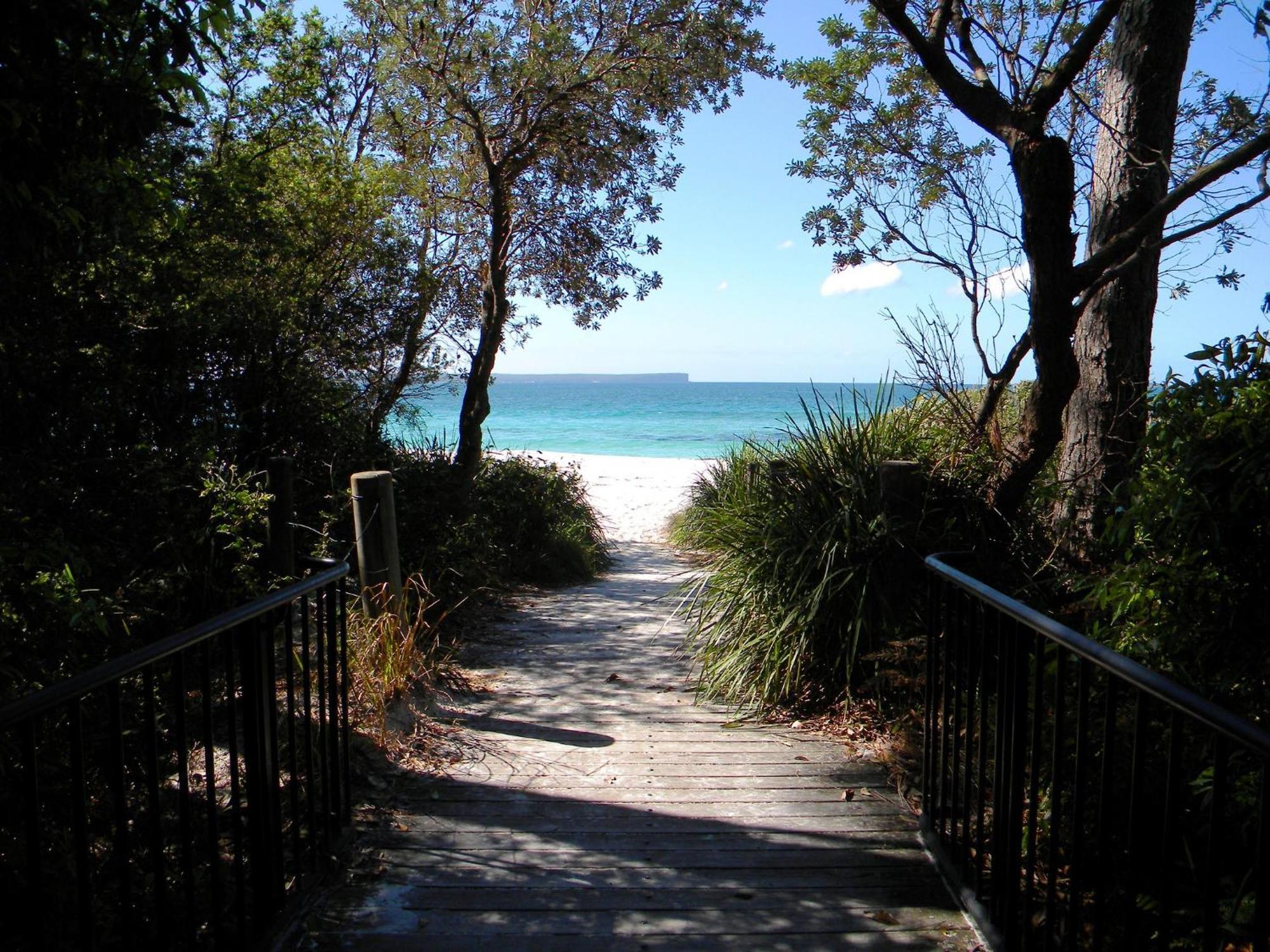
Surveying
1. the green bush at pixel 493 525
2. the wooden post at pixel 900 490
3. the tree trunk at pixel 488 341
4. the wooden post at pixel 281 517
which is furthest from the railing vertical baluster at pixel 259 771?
the tree trunk at pixel 488 341

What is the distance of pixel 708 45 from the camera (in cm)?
895

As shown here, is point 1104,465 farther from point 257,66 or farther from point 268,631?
point 257,66

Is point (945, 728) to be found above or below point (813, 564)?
below

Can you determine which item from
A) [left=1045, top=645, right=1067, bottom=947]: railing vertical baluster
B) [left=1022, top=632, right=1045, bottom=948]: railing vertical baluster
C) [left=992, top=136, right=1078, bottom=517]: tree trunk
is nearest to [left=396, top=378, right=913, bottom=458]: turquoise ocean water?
[left=992, top=136, right=1078, bottom=517]: tree trunk

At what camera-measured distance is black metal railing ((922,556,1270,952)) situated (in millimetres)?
1757

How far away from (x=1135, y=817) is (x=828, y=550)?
9.92 feet

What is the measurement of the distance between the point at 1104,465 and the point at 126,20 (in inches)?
213

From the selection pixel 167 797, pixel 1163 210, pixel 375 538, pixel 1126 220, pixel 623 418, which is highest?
pixel 1126 220

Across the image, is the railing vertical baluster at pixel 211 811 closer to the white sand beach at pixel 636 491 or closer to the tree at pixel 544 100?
the tree at pixel 544 100

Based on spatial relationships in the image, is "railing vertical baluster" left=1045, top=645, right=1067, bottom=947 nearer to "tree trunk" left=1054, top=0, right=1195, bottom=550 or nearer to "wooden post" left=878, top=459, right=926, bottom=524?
"wooden post" left=878, top=459, right=926, bottom=524

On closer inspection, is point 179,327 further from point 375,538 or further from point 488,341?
point 488,341

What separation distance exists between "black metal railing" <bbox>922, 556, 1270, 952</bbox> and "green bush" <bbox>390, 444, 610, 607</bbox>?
4.51 m

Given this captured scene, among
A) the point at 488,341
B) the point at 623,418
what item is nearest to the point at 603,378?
the point at 623,418

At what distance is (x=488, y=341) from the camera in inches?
382
